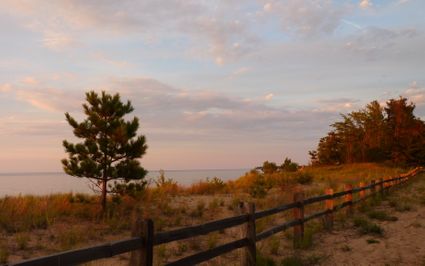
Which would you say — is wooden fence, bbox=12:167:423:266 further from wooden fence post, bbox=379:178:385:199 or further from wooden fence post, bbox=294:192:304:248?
wooden fence post, bbox=379:178:385:199

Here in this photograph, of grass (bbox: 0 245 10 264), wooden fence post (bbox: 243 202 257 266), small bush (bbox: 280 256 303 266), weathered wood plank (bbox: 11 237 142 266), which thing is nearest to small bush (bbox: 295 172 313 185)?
small bush (bbox: 280 256 303 266)

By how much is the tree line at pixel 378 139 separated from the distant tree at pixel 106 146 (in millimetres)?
43221

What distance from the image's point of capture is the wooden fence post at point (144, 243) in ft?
16.7

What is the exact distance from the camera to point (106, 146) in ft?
46.5

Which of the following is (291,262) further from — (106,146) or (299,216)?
(106,146)

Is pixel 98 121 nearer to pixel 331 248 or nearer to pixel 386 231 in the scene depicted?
pixel 331 248

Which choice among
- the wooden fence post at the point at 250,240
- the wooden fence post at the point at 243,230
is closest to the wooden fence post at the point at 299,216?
the wooden fence post at the point at 250,240

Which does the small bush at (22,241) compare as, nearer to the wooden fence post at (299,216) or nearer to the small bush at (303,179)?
the wooden fence post at (299,216)


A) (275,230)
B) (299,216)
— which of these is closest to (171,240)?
(275,230)

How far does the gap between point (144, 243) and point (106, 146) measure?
9443 mm

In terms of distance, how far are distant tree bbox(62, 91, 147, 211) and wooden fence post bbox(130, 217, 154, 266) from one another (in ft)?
29.6

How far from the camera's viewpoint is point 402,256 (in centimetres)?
910

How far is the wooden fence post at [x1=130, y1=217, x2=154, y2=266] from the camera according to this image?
5102 millimetres

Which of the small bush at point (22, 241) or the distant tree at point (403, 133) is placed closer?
the small bush at point (22, 241)
